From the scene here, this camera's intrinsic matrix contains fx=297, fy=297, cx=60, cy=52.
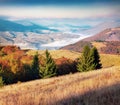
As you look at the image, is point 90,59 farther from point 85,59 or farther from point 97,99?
point 97,99

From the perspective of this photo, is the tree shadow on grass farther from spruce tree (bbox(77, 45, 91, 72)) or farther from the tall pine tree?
spruce tree (bbox(77, 45, 91, 72))

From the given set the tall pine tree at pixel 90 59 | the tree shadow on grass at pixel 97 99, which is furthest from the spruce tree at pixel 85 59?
the tree shadow on grass at pixel 97 99

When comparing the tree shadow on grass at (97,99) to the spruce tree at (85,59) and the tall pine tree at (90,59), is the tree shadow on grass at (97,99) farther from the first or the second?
the spruce tree at (85,59)

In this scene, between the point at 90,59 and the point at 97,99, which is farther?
the point at 90,59

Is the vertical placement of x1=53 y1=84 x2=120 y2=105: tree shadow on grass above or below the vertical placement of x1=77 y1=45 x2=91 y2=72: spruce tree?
above

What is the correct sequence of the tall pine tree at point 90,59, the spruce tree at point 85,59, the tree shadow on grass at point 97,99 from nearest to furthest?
the tree shadow on grass at point 97,99
the tall pine tree at point 90,59
the spruce tree at point 85,59

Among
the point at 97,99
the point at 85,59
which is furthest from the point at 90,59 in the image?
the point at 97,99

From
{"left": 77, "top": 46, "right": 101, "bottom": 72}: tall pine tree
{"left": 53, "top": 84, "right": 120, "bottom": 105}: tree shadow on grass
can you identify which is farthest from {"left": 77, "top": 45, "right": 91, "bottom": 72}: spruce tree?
{"left": 53, "top": 84, "right": 120, "bottom": 105}: tree shadow on grass

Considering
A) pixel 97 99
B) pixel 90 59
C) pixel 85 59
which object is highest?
pixel 97 99

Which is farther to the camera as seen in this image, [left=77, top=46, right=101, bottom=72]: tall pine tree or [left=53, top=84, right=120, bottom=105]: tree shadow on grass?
[left=77, top=46, right=101, bottom=72]: tall pine tree

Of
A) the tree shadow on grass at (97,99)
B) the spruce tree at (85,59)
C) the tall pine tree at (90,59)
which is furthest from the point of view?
the spruce tree at (85,59)

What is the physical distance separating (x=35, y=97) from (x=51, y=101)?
3.10 feet

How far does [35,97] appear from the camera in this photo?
923cm

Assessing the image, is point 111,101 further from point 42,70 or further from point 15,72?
point 15,72
